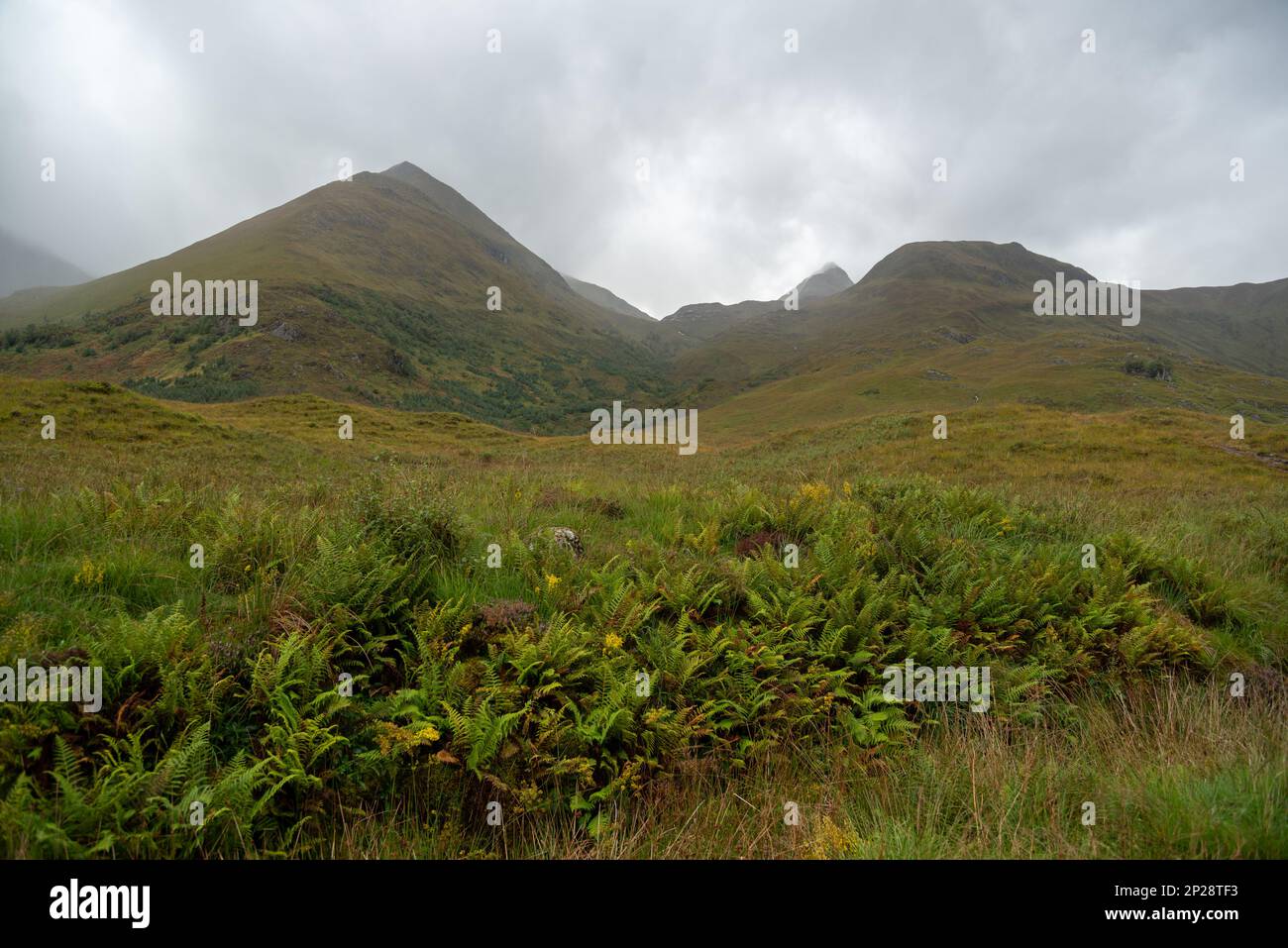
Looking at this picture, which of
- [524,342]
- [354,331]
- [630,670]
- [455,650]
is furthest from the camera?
[524,342]

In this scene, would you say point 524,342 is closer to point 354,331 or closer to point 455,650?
point 354,331

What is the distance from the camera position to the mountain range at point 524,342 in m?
56.7

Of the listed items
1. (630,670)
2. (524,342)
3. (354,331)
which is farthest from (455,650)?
(524,342)

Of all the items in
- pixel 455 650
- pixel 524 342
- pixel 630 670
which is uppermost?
pixel 524 342

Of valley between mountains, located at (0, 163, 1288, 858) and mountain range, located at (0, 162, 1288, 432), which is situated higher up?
mountain range, located at (0, 162, 1288, 432)

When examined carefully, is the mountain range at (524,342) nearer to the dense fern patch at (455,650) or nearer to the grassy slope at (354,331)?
the grassy slope at (354,331)

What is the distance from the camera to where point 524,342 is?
12338 centimetres

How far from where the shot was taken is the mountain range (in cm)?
5669

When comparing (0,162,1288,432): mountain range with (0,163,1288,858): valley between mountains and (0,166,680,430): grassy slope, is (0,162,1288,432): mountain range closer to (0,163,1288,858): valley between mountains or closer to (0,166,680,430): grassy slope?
(0,166,680,430): grassy slope

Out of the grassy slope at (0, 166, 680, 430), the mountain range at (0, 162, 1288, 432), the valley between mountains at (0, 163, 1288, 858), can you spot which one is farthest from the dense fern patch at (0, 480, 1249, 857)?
the grassy slope at (0, 166, 680, 430)

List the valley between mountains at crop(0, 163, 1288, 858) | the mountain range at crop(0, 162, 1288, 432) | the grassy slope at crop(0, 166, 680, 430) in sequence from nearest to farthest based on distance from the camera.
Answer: the valley between mountains at crop(0, 163, 1288, 858)
the mountain range at crop(0, 162, 1288, 432)
the grassy slope at crop(0, 166, 680, 430)

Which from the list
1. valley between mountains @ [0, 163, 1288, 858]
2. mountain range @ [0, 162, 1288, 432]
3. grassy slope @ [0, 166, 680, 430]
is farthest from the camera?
grassy slope @ [0, 166, 680, 430]

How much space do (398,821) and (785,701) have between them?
2.70m

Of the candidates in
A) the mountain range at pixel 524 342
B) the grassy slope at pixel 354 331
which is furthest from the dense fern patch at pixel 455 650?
the grassy slope at pixel 354 331
